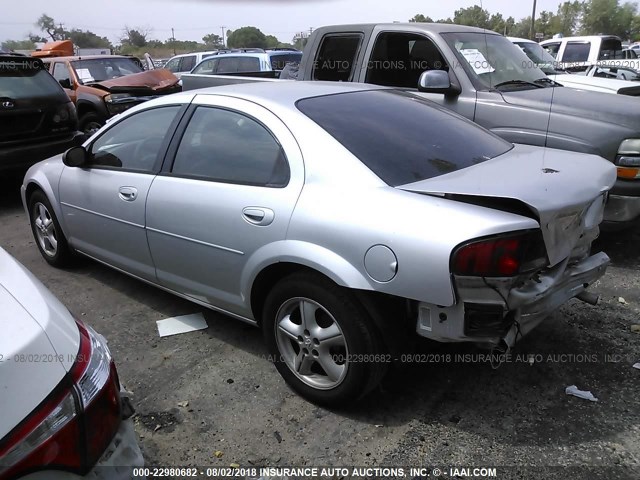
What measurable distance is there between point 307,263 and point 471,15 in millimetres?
42011

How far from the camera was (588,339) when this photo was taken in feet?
10.7

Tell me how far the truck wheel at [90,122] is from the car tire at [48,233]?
5.33 m

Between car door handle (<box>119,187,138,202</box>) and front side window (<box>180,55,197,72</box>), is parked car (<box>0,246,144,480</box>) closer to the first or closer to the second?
car door handle (<box>119,187,138,202</box>)

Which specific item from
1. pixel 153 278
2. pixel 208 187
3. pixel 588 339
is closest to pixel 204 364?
pixel 153 278

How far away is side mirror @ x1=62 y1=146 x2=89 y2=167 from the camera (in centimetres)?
377

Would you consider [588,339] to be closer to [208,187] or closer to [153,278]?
[208,187]

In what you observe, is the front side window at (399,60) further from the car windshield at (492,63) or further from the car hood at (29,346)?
the car hood at (29,346)

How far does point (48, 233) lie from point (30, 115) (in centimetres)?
291

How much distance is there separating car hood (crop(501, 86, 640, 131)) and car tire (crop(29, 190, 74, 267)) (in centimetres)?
397

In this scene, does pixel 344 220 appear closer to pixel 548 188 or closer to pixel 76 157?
pixel 548 188

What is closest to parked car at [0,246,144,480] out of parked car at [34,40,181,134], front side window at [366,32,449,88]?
front side window at [366,32,449,88]

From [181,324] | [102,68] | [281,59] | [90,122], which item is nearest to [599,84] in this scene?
[181,324]

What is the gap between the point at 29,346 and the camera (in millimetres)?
1477

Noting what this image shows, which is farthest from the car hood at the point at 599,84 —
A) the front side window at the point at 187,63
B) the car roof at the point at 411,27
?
the front side window at the point at 187,63
